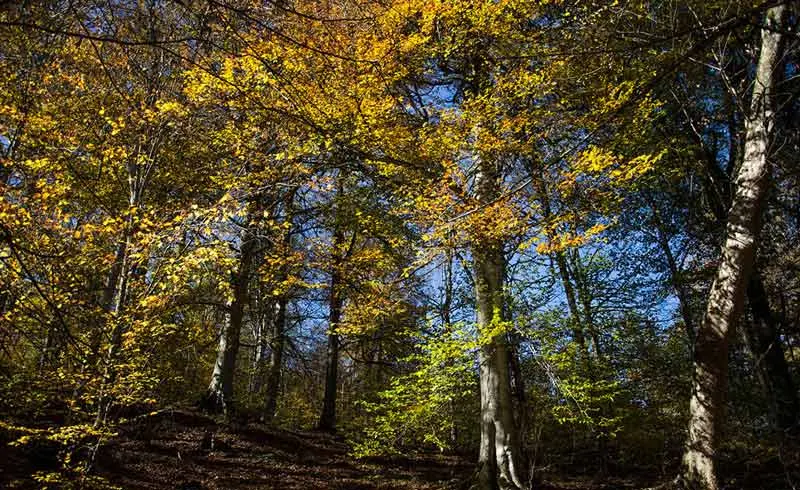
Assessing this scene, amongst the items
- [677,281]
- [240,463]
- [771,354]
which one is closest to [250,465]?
[240,463]

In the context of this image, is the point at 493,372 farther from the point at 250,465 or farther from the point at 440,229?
the point at 250,465

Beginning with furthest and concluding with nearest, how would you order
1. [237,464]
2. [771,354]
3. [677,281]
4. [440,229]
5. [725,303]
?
[677,281], [237,464], [771,354], [440,229], [725,303]

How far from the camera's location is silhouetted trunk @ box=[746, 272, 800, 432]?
24.3ft

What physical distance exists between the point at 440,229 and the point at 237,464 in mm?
6176

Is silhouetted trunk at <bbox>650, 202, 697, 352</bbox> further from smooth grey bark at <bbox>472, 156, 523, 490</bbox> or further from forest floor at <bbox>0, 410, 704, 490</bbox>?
smooth grey bark at <bbox>472, 156, 523, 490</bbox>

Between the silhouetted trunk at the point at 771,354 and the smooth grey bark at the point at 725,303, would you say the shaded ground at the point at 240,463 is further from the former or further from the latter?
Answer: the silhouetted trunk at the point at 771,354

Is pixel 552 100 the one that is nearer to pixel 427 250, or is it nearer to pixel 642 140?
pixel 642 140

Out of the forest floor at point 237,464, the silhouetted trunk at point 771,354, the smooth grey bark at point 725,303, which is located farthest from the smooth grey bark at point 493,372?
the silhouetted trunk at point 771,354

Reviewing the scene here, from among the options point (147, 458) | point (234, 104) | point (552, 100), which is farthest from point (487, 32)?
point (147, 458)

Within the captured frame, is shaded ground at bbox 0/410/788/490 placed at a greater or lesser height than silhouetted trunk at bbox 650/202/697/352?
lesser

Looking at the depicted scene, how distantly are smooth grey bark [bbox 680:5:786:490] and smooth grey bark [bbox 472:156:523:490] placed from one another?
2.29m

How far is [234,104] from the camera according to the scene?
7180mm

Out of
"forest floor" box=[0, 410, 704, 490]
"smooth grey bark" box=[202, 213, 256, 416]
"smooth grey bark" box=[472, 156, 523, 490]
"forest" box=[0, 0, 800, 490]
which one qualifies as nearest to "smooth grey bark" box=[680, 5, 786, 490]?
"forest" box=[0, 0, 800, 490]

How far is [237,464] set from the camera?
8648 millimetres
